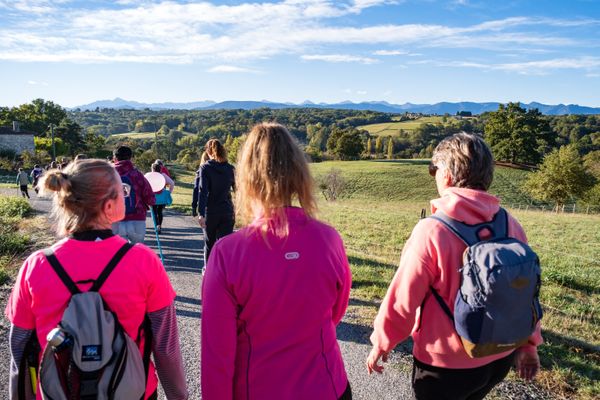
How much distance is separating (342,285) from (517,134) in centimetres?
6888

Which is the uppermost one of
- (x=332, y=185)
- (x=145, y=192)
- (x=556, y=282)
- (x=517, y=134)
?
(x=517, y=134)

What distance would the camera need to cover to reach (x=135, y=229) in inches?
221

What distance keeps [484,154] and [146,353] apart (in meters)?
2.10

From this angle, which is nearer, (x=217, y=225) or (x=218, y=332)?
(x=218, y=332)

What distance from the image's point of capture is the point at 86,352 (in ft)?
6.03

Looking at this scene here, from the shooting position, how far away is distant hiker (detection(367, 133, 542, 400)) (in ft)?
6.55

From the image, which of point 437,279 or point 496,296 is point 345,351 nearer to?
point 437,279

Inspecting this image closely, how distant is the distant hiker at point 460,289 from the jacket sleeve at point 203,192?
390cm

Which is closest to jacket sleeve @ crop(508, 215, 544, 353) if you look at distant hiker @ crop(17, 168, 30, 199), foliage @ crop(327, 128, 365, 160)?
distant hiker @ crop(17, 168, 30, 199)

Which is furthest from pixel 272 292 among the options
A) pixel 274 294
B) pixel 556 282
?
pixel 556 282

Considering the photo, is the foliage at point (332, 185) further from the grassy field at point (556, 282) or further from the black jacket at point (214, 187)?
the black jacket at point (214, 187)

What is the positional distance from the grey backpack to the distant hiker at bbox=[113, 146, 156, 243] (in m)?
3.77

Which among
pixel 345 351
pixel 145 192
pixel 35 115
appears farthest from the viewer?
pixel 35 115

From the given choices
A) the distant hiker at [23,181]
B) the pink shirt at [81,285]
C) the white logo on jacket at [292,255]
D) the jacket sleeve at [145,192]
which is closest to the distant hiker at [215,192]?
the jacket sleeve at [145,192]
